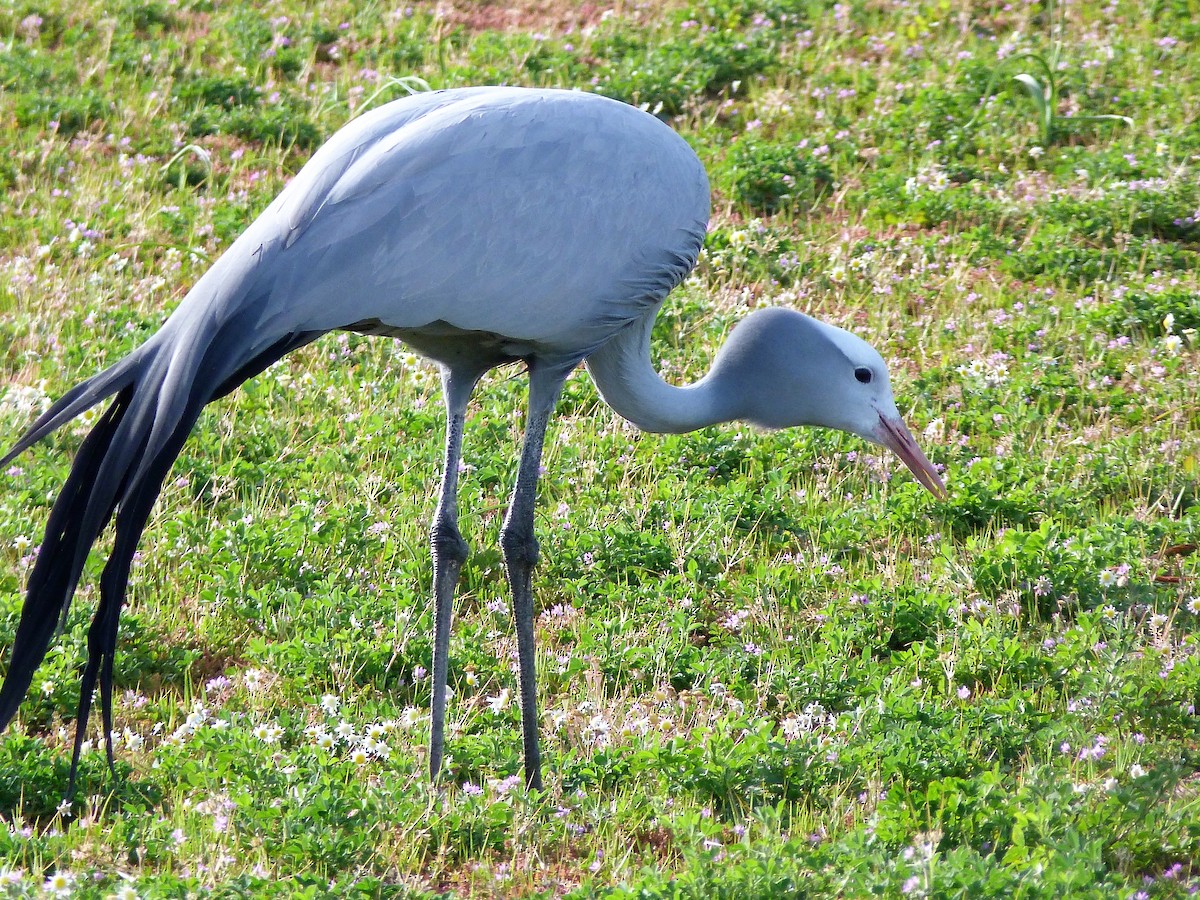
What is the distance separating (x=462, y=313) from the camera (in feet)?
12.9

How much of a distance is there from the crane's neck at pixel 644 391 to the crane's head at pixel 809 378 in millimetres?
102

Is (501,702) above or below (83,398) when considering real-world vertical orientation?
below

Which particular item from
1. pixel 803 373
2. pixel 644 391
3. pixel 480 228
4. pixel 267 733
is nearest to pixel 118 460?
pixel 267 733

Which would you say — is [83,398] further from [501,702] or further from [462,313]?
[501,702]

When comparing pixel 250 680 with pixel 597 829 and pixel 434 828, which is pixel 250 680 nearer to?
pixel 434 828

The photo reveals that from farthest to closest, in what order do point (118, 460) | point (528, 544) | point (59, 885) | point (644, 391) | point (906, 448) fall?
point (906, 448)
point (644, 391)
point (528, 544)
point (118, 460)
point (59, 885)

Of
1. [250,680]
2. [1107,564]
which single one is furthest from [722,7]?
[250,680]

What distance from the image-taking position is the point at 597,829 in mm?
3816

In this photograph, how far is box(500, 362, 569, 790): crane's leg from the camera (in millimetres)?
4152

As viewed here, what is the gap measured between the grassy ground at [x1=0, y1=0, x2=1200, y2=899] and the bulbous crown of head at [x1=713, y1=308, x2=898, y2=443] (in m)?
0.61

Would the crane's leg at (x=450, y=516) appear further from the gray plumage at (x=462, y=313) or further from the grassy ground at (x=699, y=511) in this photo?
the grassy ground at (x=699, y=511)

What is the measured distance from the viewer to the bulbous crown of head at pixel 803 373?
4.65 metres

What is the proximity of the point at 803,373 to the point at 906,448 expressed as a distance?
0.44 m

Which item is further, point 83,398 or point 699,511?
point 699,511
